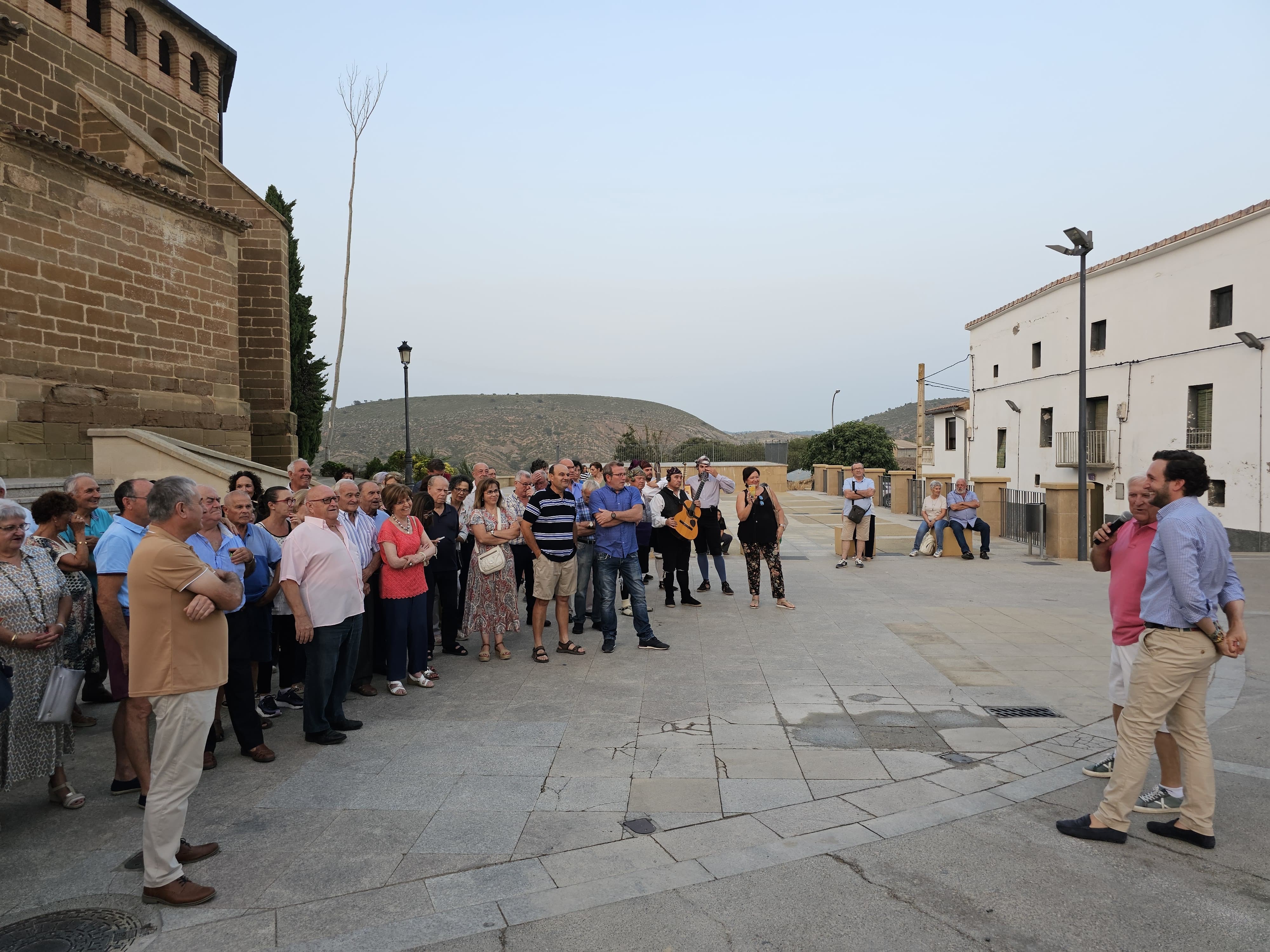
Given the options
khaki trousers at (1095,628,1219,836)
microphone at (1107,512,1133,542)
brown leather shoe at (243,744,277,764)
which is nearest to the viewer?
khaki trousers at (1095,628,1219,836)

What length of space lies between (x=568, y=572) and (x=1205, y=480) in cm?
508

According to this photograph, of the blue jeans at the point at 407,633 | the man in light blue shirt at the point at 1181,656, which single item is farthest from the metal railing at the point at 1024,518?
the blue jeans at the point at 407,633

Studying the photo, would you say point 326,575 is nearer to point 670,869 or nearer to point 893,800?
point 670,869

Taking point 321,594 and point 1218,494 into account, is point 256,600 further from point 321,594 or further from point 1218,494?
point 1218,494

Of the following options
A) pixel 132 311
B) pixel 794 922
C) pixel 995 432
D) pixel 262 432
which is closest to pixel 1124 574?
pixel 794 922

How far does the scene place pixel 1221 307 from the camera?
2292 cm

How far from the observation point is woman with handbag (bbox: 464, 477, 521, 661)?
23.8 ft

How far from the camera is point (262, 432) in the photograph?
19.2 meters

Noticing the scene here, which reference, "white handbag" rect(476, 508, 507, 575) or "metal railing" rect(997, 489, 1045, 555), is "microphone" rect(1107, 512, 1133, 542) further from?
"metal railing" rect(997, 489, 1045, 555)

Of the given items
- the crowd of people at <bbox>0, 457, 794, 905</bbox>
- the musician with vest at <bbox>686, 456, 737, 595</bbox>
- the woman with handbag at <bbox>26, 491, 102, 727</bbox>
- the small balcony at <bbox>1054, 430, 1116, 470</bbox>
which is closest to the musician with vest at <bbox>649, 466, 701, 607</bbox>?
the crowd of people at <bbox>0, 457, 794, 905</bbox>

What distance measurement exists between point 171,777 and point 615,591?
4.94 m

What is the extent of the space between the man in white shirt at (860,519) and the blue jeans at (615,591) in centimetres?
601

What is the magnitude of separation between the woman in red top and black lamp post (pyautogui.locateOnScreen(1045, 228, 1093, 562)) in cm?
1188

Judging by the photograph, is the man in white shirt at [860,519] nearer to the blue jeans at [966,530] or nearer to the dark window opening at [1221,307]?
the blue jeans at [966,530]
